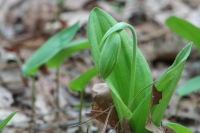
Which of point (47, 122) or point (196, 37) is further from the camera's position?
point (47, 122)

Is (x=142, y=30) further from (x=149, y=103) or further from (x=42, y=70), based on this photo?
(x=149, y=103)

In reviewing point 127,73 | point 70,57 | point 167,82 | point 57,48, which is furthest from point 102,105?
point 70,57

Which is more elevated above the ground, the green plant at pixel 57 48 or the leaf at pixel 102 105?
the green plant at pixel 57 48

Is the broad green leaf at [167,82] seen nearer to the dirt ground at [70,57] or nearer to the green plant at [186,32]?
the green plant at [186,32]

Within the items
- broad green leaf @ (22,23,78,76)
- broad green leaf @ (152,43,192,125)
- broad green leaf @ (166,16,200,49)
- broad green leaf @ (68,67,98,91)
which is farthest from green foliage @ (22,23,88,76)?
broad green leaf @ (152,43,192,125)

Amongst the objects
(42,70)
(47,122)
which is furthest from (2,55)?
(47,122)

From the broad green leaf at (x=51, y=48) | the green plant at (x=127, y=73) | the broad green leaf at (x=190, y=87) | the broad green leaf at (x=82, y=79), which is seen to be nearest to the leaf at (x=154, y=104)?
the green plant at (x=127, y=73)
